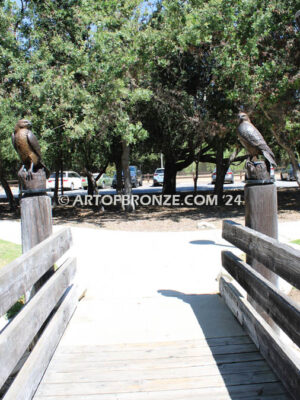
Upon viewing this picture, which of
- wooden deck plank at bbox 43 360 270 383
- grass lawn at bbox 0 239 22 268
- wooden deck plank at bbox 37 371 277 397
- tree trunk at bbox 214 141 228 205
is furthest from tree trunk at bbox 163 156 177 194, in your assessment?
wooden deck plank at bbox 37 371 277 397

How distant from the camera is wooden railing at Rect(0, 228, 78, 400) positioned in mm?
2059

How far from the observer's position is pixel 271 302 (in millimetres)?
2707

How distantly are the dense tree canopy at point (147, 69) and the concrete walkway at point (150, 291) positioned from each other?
181 inches

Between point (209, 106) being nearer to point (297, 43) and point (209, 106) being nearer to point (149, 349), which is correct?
point (297, 43)

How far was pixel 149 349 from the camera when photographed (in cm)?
324

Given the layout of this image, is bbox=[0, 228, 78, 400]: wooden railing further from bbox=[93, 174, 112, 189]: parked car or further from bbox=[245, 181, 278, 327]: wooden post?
bbox=[93, 174, 112, 189]: parked car

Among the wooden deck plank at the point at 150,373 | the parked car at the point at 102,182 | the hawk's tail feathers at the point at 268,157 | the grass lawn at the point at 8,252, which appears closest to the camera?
the wooden deck plank at the point at 150,373

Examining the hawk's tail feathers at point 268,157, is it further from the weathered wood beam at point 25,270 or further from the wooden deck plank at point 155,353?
the weathered wood beam at point 25,270

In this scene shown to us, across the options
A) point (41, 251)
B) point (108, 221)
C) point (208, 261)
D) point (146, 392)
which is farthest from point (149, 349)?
point (108, 221)

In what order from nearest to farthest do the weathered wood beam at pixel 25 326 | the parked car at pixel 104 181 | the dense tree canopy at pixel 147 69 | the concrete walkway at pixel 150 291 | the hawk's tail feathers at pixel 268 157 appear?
the weathered wood beam at pixel 25 326, the concrete walkway at pixel 150 291, the hawk's tail feathers at pixel 268 157, the dense tree canopy at pixel 147 69, the parked car at pixel 104 181

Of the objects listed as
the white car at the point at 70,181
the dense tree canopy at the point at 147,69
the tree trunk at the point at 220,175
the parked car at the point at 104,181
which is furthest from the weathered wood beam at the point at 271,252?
the parked car at the point at 104,181

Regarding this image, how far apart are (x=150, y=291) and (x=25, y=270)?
9.22 feet

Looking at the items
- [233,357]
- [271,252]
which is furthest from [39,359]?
[271,252]

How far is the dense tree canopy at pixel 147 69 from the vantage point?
11.2 m
